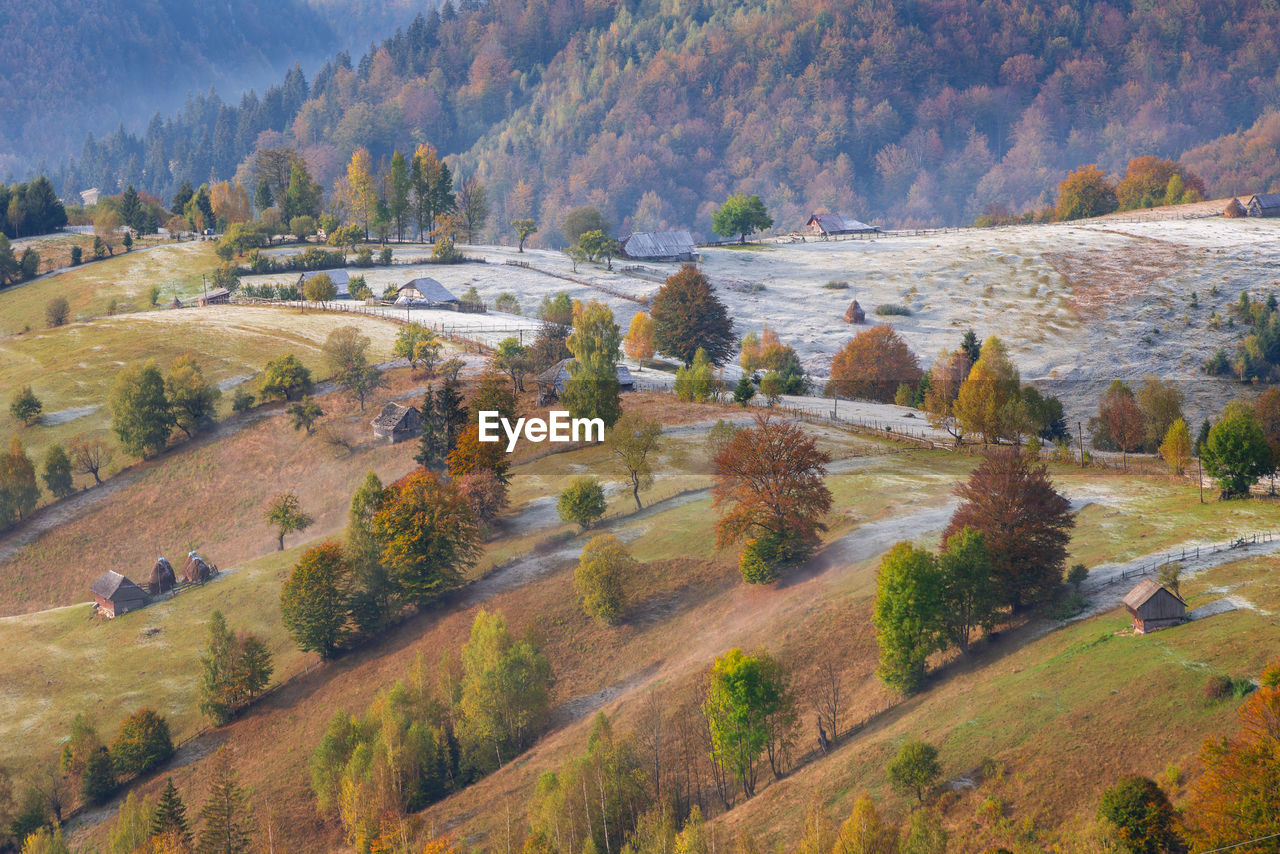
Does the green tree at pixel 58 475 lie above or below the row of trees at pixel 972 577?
below

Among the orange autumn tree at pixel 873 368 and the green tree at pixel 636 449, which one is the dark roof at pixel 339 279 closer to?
the orange autumn tree at pixel 873 368

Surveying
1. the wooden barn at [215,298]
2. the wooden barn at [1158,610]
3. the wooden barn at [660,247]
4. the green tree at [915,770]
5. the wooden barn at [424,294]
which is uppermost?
the wooden barn at [660,247]

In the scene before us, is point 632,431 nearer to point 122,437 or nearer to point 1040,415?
point 1040,415

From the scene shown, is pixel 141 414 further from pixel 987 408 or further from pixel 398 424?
pixel 987 408

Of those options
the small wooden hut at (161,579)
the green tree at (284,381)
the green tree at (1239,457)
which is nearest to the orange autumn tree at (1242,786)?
the green tree at (1239,457)

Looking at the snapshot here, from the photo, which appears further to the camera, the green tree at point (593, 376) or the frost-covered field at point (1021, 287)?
the frost-covered field at point (1021, 287)

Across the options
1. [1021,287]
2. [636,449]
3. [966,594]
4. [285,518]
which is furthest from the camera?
[1021,287]

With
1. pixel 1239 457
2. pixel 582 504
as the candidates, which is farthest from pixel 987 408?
pixel 582 504
